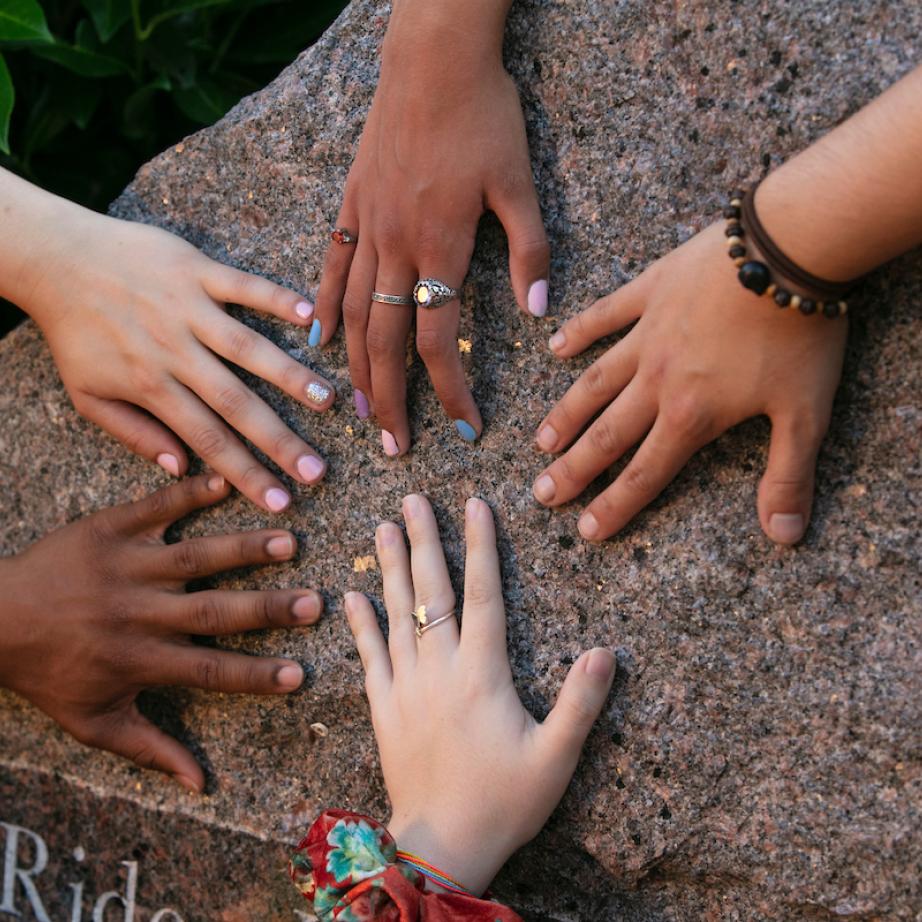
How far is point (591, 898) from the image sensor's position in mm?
1063

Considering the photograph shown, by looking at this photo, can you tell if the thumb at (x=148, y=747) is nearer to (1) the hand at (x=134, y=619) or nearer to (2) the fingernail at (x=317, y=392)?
(1) the hand at (x=134, y=619)

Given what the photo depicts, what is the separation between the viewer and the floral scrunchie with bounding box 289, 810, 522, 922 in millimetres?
911

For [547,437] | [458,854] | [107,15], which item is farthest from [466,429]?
[107,15]

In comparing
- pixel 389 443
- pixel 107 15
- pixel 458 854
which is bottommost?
pixel 458 854

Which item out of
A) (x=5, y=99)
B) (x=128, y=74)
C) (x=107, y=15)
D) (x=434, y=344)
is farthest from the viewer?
(x=128, y=74)

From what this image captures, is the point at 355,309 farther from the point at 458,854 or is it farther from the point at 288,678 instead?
the point at 458,854

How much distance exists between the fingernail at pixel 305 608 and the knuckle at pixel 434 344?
0.29m

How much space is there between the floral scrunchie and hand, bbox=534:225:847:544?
35 cm

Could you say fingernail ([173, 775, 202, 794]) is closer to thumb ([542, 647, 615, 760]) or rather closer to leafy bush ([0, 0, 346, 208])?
thumb ([542, 647, 615, 760])

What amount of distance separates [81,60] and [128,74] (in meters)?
0.11

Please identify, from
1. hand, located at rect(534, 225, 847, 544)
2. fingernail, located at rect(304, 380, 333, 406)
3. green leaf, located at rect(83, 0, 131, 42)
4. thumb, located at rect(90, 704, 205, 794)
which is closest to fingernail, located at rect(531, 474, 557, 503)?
hand, located at rect(534, 225, 847, 544)

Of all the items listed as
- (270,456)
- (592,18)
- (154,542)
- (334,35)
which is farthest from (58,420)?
(592,18)

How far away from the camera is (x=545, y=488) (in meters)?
1.01

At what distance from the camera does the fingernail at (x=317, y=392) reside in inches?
44.1
